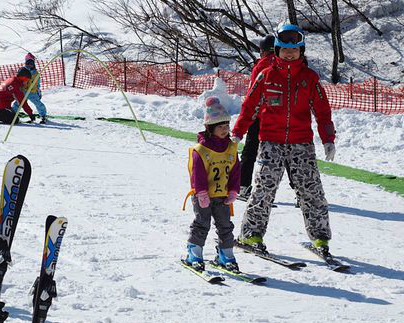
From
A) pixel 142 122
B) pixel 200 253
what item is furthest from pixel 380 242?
pixel 142 122

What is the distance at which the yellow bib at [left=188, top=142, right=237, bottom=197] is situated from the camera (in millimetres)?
4801

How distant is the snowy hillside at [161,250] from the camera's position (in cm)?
402

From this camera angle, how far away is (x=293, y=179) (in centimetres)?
542

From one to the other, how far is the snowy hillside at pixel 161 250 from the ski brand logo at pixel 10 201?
655 millimetres

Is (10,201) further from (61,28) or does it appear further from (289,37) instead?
(61,28)

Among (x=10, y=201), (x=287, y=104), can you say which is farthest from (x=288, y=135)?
(x=10, y=201)

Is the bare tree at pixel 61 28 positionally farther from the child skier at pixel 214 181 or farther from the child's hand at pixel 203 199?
the child's hand at pixel 203 199

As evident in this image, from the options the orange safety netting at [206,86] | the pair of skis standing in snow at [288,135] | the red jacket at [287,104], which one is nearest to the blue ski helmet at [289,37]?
the pair of skis standing in snow at [288,135]

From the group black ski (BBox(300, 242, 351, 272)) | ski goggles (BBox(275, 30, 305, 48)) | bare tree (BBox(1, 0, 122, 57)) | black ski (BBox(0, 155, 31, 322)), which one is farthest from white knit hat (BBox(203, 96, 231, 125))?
bare tree (BBox(1, 0, 122, 57))

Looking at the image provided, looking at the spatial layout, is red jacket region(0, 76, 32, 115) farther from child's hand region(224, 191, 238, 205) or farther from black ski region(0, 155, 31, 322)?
black ski region(0, 155, 31, 322)

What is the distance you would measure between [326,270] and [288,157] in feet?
2.99

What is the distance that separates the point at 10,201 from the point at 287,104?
2.67 m

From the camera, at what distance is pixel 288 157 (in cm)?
538

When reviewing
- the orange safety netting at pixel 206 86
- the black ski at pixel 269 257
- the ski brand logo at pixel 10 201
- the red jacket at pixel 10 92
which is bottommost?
the black ski at pixel 269 257
